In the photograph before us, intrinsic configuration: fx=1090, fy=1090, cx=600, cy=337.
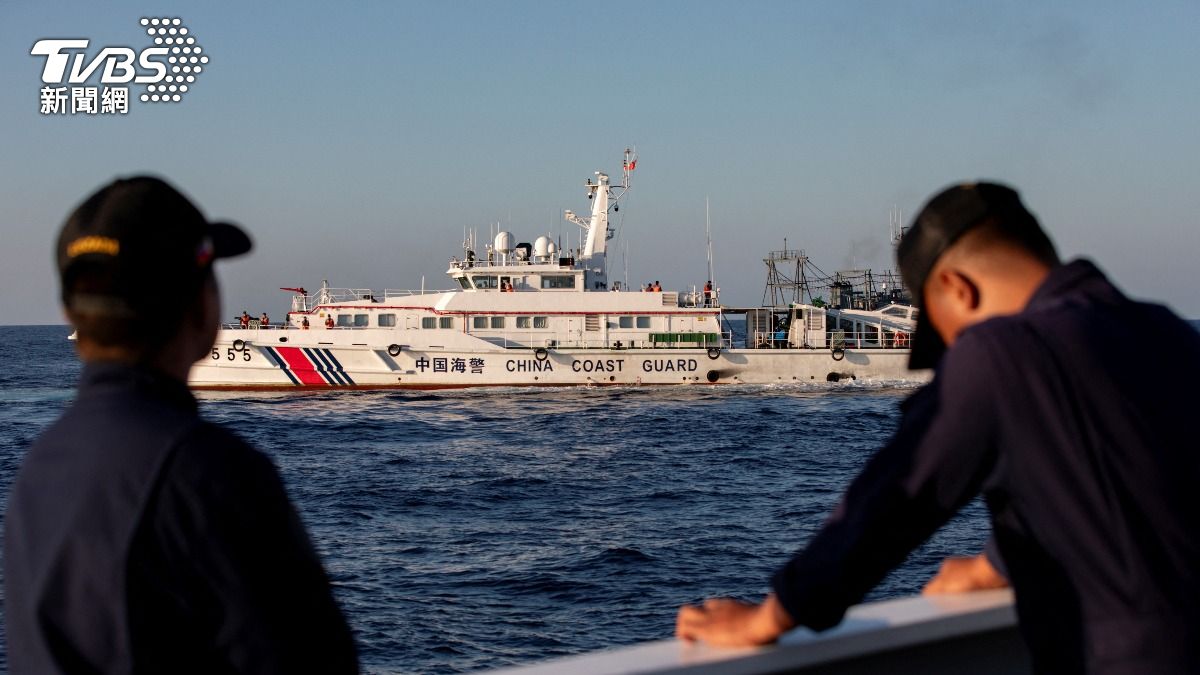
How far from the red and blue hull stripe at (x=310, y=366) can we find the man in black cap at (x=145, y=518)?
3128cm

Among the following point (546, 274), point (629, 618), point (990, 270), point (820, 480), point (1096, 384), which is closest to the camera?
point (1096, 384)

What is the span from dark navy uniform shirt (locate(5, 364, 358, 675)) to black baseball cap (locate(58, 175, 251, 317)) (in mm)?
115

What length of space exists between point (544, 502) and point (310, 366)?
1744 cm

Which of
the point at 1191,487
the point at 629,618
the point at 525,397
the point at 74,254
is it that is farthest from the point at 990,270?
the point at 525,397

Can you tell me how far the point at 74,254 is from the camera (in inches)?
60.4

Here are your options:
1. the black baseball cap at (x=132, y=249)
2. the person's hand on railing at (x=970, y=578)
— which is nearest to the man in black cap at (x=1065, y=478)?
the person's hand on railing at (x=970, y=578)

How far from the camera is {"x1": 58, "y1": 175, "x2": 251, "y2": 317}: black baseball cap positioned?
1.53m

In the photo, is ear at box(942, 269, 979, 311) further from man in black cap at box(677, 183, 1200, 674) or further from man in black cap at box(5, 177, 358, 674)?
man in black cap at box(5, 177, 358, 674)

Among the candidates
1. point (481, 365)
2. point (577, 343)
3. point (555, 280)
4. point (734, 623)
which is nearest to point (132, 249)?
point (734, 623)

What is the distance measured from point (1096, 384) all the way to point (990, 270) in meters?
0.32

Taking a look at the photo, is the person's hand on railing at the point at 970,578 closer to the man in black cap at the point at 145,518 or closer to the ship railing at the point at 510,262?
the man in black cap at the point at 145,518

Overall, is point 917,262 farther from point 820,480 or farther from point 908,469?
point 820,480

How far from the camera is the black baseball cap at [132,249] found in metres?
1.53

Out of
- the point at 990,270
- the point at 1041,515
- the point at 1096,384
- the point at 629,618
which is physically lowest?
the point at 629,618
